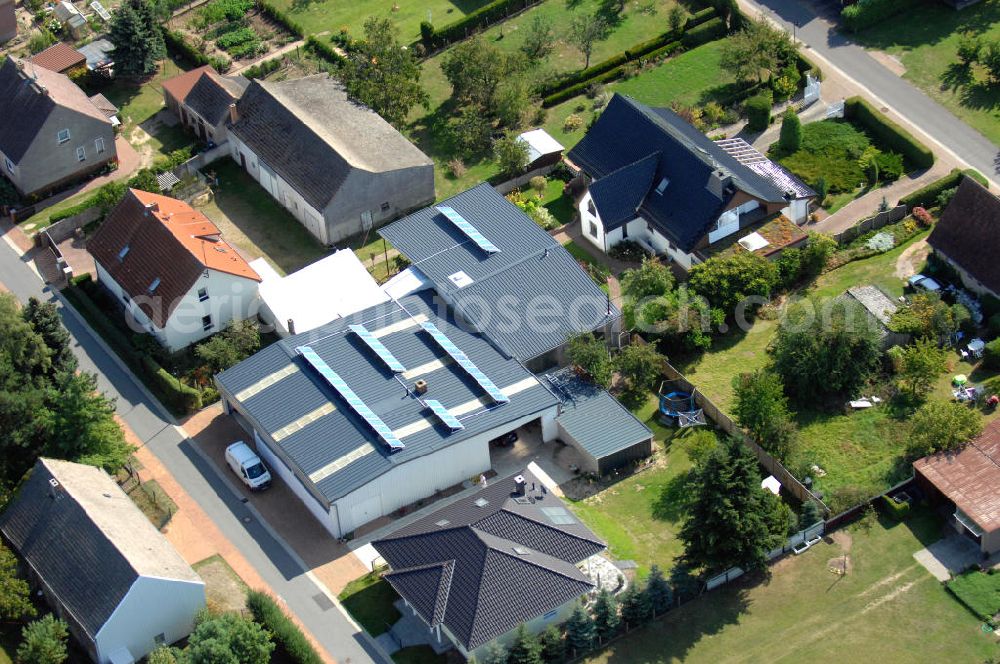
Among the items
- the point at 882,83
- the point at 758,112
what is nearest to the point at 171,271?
the point at 758,112

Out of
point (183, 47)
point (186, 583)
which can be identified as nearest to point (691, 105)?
point (183, 47)

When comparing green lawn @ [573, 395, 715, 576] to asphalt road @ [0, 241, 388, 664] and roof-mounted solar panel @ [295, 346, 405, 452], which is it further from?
asphalt road @ [0, 241, 388, 664]

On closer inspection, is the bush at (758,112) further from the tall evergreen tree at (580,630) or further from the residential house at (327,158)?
the tall evergreen tree at (580,630)

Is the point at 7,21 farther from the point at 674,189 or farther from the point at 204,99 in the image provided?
the point at 674,189

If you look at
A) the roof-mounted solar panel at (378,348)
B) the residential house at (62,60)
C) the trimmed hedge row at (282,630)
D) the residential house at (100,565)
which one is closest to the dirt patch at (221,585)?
the residential house at (100,565)

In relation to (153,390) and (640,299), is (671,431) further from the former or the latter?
(153,390)

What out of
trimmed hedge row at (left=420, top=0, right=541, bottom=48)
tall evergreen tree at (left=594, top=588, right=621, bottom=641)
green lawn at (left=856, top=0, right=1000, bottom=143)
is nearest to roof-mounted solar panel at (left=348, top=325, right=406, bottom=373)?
tall evergreen tree at (left=594, top=588, right=621, bottom=641)
